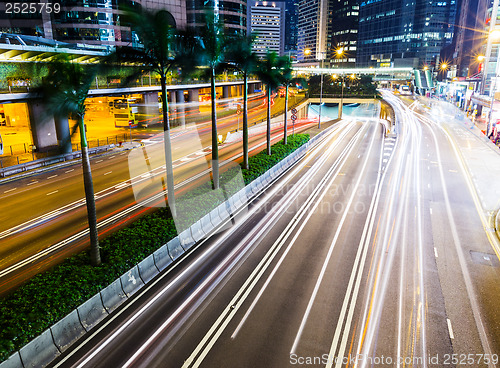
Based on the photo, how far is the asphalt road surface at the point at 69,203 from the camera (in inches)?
634

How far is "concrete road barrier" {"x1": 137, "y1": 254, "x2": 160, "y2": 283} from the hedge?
0.30 metres

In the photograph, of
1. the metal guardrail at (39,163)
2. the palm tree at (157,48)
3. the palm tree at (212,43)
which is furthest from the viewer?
the metal guardrail at (39,163)

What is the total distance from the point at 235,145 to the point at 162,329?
108 feet

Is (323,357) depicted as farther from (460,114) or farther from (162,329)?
(460,114)

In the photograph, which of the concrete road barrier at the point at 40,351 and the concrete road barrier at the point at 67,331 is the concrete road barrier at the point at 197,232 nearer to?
the concrete road barrier at the point at 67,331

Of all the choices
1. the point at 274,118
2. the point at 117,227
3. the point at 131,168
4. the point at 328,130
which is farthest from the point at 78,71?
the point at 274,118

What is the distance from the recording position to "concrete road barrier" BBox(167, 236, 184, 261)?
16.0 m

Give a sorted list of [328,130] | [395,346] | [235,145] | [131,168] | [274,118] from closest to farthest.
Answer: [395,346], [131,168], [235,145], [328,130], [274,118]

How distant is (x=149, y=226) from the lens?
17.4 m

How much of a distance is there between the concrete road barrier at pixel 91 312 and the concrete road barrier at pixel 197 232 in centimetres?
643

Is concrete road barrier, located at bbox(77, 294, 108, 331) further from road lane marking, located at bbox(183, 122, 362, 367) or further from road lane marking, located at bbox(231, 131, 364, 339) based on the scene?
road lane marking, located at bbox(231, 131, 364, 339)

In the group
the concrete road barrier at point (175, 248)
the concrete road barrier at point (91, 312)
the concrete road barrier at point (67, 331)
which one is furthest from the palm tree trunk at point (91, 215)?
the concrete road barrier at point (175, 248)

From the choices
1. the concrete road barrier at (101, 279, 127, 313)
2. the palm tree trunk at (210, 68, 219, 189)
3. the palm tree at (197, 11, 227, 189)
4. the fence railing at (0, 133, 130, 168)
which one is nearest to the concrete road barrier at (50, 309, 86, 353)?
the concrete road barrier at (101, 279, 127, 313)

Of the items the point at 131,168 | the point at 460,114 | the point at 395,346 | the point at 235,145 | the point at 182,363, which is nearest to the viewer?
the point at 182,363
